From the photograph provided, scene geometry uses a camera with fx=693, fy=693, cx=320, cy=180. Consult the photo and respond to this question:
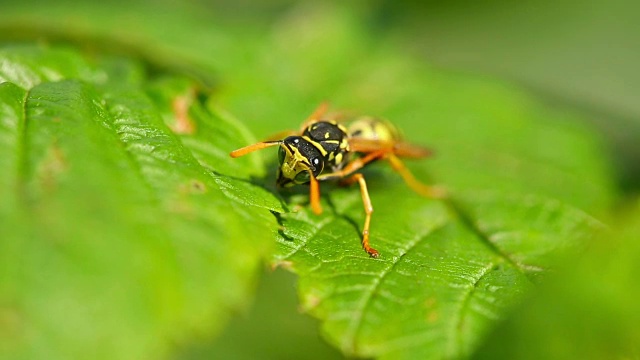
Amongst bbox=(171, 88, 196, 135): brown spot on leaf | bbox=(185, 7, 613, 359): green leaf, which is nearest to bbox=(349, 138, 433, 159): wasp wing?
bbox=(185, 7, 613, 359): green leaf

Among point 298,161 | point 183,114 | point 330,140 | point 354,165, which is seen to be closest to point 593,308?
point 298,161

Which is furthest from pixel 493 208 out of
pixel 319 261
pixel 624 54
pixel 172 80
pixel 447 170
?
pixel 624 54

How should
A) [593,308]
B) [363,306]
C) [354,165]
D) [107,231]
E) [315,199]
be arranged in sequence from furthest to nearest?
1. [354,165]
2. [315,199]
3. [363,306]
4. [107,231]
5. [593,308]

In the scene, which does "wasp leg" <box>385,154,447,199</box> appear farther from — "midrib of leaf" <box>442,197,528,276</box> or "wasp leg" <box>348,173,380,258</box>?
"wasp leg" <box>348,173,380,258</box>

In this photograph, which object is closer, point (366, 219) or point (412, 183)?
point (366, 219)

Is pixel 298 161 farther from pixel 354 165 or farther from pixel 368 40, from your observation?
pixel 368 40

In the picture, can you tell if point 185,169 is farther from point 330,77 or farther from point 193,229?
point 330,77

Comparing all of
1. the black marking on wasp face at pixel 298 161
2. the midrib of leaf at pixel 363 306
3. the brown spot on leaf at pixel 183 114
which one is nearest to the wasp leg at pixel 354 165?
the black marking on wasp face at pixel 298 161
